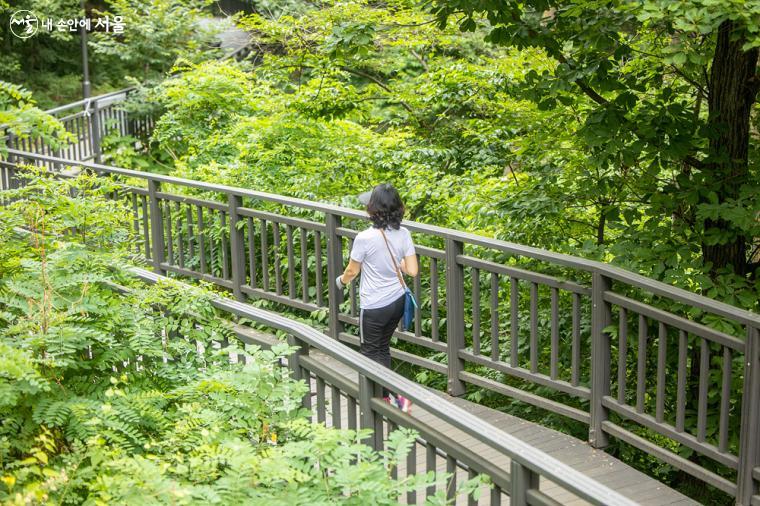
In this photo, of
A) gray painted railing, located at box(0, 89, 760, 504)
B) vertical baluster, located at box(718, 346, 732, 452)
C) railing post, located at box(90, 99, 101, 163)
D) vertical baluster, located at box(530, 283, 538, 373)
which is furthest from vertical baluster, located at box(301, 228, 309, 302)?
railing post, located at box(90, 99, 101, 163)

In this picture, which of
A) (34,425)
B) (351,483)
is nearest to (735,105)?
(351,483)

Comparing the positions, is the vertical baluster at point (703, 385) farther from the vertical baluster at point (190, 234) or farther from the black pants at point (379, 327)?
the vertical baluster at point (190, 234)

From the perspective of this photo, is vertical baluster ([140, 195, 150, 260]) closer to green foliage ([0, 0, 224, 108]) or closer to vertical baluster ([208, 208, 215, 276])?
vertical baluster ([208, 208, 215, 276])

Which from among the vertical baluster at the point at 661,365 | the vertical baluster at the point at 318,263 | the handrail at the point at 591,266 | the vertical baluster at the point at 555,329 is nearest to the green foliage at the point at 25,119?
the handrail at the point at 591,266

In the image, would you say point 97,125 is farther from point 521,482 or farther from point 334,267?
point 521,482

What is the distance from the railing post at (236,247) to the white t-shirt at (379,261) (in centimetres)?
241

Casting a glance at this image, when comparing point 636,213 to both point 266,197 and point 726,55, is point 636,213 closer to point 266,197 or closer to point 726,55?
point 726,55

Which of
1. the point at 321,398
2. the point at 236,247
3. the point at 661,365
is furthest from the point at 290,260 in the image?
the point at 661,365

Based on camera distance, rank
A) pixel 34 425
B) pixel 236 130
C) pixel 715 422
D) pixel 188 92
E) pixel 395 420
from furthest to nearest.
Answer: pixel 188 92 < pixel 236 130 < pixel 715 422 < pixel 34 425 < pixel 395 420

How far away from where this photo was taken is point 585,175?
6.91m

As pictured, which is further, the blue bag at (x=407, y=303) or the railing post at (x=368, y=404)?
the blue bag at (x=407, y=303)

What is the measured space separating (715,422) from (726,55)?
2.36 metres

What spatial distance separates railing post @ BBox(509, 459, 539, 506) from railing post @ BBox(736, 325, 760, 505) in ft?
5.79

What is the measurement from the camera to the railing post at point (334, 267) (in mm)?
7770
